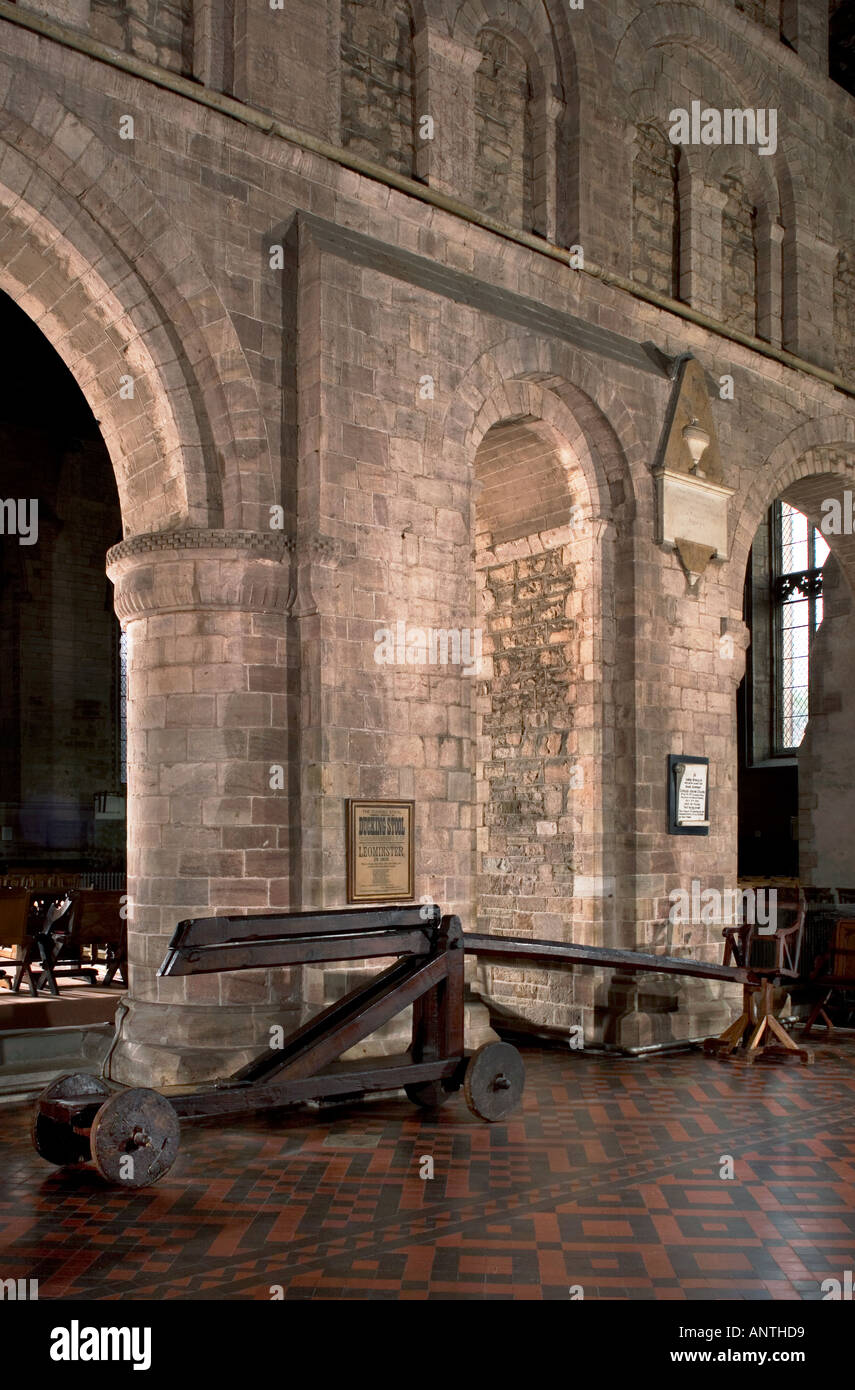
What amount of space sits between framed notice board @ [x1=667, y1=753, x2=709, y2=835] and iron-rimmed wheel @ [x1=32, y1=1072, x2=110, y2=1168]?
5.85 metres

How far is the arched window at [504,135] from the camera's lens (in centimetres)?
986

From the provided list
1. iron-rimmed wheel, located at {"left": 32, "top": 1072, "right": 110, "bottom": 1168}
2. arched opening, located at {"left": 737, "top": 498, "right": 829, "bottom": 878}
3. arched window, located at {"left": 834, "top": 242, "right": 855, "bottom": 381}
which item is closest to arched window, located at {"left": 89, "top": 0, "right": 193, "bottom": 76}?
iron-rimmed wheel, located at {"left": 32, "top": 1072, "right": 110, "bottom": 1168}

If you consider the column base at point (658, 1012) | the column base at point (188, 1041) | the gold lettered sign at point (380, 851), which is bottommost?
the column base at point (658, 1012)

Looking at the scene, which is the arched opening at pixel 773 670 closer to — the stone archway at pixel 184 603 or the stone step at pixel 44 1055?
the stone archway at pixel 184 603

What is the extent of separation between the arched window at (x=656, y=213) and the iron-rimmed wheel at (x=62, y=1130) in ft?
26.7

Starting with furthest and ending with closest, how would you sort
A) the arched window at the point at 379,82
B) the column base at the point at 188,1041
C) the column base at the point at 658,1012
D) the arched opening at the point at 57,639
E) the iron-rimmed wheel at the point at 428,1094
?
the arched opening at the point at 57,639
the column base at the point at 658,1012
the arched window at the point at 379,82
the column base at the point at 188,1041
the iron-rimmed wheel at the point at 428,1094

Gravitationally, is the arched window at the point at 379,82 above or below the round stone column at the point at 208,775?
above

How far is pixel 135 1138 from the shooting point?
5.30 meters

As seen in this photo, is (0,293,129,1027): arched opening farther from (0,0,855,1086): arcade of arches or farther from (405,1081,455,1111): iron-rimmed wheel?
(405,1081,455,1111): iron-rimmed wheel

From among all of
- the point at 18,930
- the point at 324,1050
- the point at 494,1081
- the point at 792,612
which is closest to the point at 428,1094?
the point at 494,1081

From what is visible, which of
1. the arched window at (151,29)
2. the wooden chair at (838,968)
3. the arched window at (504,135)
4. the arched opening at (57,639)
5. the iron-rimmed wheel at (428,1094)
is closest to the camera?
the iron-rimmed wheel at (428,1094)

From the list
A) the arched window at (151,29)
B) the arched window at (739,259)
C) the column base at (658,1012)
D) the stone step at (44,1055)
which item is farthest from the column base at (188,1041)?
the arched window at (739,259)
